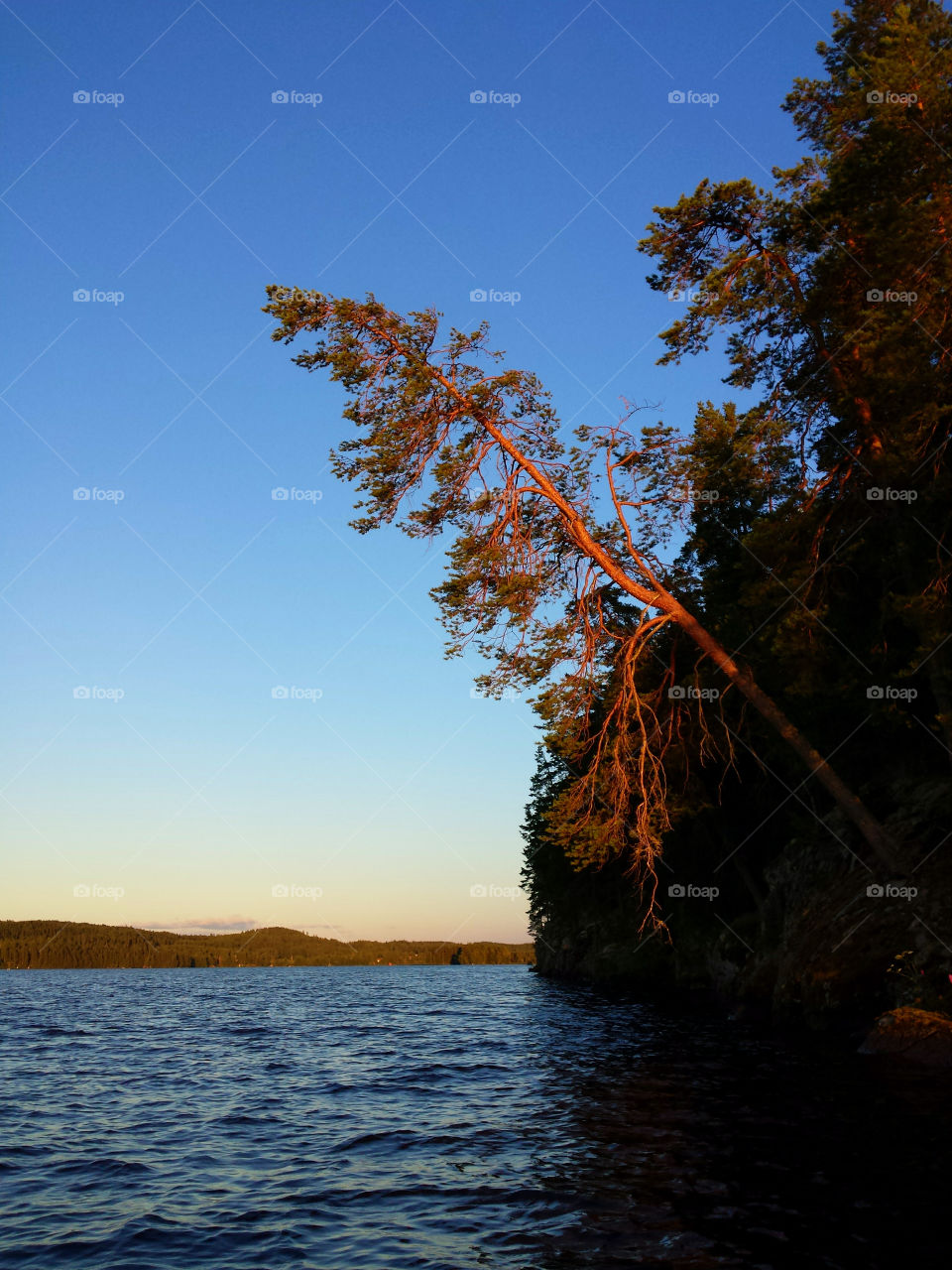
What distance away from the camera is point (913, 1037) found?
16.5m

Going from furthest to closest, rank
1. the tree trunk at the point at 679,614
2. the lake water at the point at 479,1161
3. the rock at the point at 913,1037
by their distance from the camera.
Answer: the tree trunk at the point at 679,614 → the rock at the point at 913,1037 → the lake water at the point at 479,1161

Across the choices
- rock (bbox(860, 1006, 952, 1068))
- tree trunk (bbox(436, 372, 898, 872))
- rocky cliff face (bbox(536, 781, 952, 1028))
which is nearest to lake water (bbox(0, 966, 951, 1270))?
rock (bbox(860, 1006, 952, 1068))

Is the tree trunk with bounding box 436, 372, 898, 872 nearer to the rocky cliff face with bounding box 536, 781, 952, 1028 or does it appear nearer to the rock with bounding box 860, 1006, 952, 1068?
the rocky cliff face with bounding box 536, 781, 952, 1028

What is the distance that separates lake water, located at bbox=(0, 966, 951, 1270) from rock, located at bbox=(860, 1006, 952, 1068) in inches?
28.1

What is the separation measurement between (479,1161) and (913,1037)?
10273 millimetres

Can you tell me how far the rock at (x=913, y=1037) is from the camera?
51.5 ft

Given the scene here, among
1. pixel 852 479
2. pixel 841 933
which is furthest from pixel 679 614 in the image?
pixel 841 933

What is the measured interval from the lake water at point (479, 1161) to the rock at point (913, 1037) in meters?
0.71

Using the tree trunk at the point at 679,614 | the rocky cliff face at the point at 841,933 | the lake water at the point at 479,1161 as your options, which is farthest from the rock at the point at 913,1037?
the tree trunk at the point at 679,614

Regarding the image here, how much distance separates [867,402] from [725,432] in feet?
10.3

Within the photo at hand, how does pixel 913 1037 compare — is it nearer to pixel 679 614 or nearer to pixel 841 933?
pixel 841 933

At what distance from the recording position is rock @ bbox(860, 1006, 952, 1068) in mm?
15703

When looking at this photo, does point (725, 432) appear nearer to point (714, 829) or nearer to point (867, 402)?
point (867, 402)

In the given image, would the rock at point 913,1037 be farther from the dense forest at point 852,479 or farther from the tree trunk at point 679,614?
the tree trunk at point 679,614
